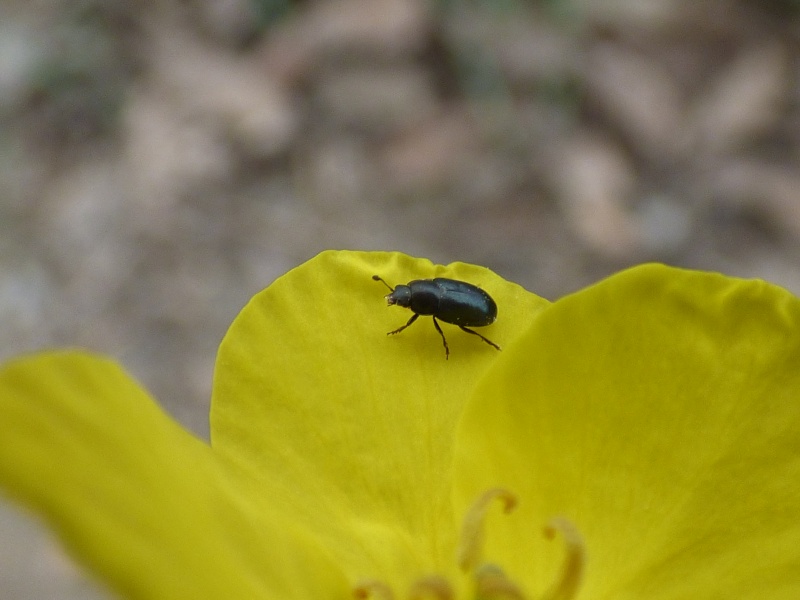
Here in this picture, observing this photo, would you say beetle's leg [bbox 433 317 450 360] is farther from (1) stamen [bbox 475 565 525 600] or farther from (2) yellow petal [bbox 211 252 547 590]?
(1) stamen [bbox 475 565 525 600]

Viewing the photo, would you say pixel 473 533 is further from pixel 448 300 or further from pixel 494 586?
pixel 448 300

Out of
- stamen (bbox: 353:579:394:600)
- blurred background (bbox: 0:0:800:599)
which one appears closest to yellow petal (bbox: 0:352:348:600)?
stamen (bbox: 353:579:394:600)

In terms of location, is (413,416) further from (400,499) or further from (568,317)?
(568,317)

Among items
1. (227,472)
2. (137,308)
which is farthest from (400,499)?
(137,308)

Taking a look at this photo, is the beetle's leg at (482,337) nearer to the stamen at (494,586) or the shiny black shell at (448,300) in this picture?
the shiny black shell at (448,300)

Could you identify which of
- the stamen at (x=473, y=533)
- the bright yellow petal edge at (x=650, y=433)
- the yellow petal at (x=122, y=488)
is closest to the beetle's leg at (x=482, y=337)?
the bright yellow petal edge at (x=650, y=433)
